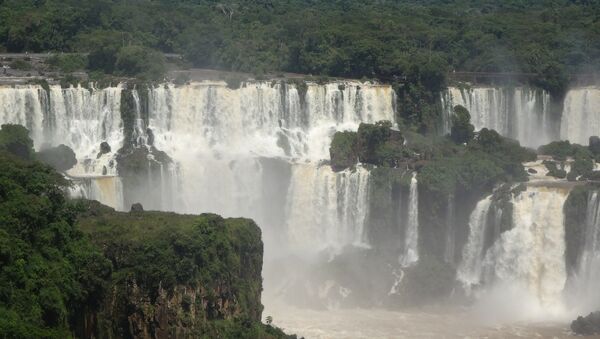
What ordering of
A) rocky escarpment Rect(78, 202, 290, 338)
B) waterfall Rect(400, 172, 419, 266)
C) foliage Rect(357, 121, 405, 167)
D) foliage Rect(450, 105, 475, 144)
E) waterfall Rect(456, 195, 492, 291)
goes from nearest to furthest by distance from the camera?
rocky escarpment Rect(78, 202, 290, 338), waterfall Rect(456, 195, 492, 291), waterfall Rect(400, 172, 419, 266), foliage Rect(357, 121, 405, 167), foliage Rect(450, 105, 475, 144)

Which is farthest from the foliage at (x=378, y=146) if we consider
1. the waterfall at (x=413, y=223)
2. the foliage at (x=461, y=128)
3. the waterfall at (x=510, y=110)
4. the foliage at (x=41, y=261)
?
the foliage at (x=41, y=261)

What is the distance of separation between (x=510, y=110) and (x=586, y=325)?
78.4ft

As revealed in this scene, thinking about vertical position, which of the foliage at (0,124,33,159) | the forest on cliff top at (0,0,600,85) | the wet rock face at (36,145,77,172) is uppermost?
the forest on cliff top at (0,0,600,85)

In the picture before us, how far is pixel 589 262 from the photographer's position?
65688mm

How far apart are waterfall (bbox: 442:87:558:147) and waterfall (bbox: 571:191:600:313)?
16.7m

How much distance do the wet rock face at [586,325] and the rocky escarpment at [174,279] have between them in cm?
1457

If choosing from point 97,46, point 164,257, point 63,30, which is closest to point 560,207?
point 164,257

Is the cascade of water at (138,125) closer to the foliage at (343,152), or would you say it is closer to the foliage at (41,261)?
the foliage at (343,152)

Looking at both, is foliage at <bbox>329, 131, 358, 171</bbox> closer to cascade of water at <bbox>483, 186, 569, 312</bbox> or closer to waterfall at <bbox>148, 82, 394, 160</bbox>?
waterfall at <bbox>148, 82, 394, 160</bbox>

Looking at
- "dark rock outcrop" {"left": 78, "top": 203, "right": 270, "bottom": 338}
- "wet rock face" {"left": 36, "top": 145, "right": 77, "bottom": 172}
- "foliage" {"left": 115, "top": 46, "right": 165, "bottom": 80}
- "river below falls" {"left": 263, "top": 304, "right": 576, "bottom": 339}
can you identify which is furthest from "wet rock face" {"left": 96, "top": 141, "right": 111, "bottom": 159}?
"dark rock outcrop" {"left": 78, "top": 203, "right": 270, "bottom": 338}

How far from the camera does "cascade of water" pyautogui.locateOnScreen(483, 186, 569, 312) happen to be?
66688 millimetres

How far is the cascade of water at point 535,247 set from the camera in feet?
219

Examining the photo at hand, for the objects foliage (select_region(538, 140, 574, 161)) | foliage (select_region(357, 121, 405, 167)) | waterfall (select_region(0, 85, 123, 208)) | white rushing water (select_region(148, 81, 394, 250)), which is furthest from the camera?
foliage (select_region(538, 140, 574, 161))

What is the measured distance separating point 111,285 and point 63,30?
45.8 metres
